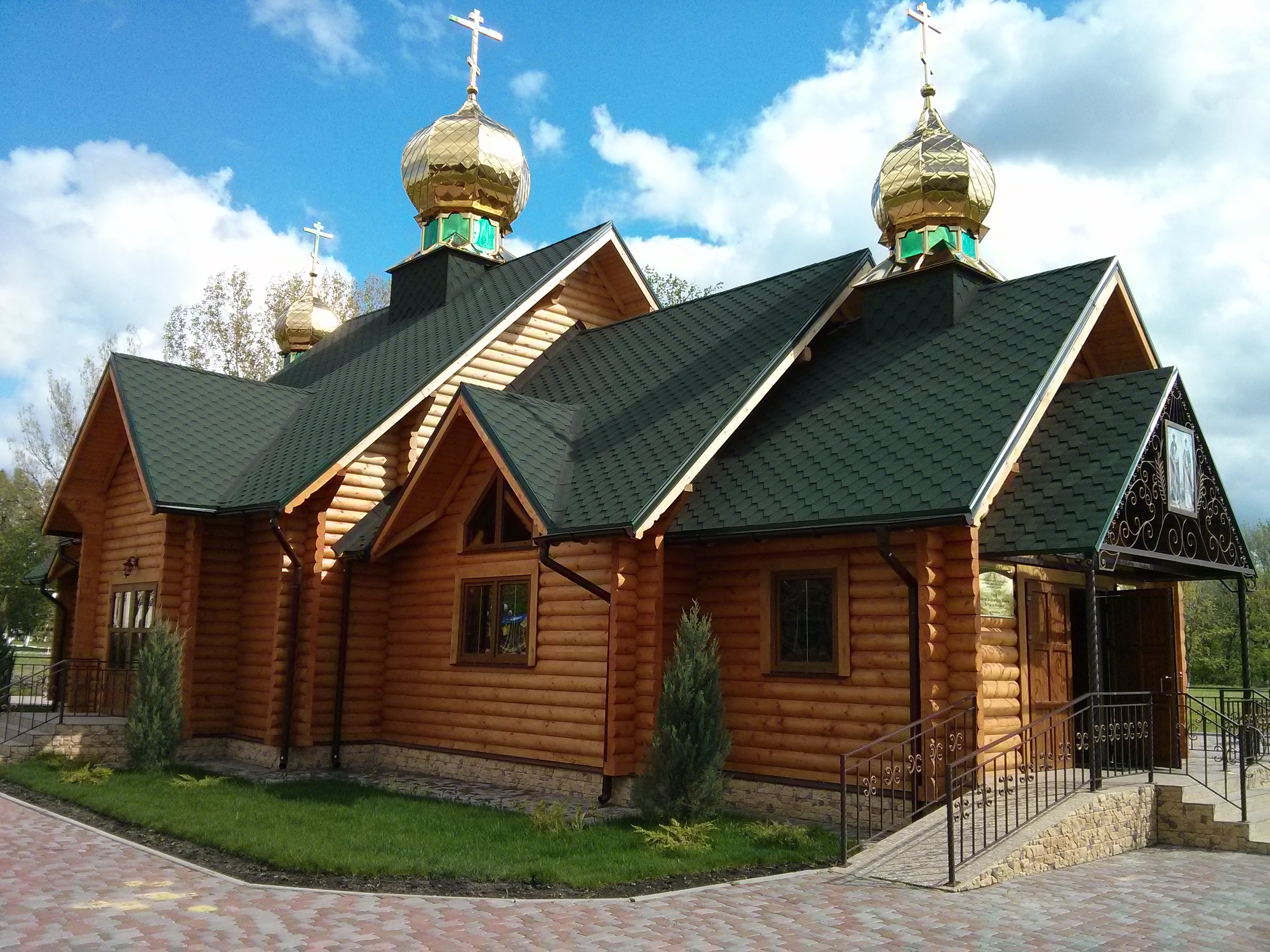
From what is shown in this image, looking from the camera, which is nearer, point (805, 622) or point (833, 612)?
point (833, 612)

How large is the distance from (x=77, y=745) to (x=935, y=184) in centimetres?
1325

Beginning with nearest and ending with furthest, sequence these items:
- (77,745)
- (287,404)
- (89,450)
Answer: (77,745)
(89,450)
(287,404)

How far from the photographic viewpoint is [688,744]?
395 inches

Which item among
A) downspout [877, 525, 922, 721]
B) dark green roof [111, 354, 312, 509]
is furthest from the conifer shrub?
dark green roof [111, 354, 312, 509]

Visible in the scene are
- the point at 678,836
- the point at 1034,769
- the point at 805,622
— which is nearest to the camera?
the point at 678,836

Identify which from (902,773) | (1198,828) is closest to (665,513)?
(902,773)

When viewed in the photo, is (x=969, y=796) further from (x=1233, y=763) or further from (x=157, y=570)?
(x=157, y=570)

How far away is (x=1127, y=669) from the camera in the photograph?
42.1ft

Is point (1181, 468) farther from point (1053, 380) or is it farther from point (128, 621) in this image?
point (128, 621)

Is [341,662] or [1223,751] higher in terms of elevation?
[341,662]

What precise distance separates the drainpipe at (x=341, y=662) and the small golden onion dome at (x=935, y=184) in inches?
337

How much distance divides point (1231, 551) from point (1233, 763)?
2482 millimetres

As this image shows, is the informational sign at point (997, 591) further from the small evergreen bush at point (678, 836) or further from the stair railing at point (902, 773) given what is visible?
the small evergreen bush at point (678, 836)

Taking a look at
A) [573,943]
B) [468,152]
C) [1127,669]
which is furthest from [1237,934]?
[468,152]
